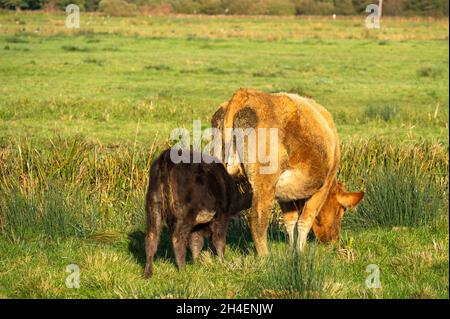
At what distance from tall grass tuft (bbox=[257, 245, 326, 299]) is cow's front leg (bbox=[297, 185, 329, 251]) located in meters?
0.97

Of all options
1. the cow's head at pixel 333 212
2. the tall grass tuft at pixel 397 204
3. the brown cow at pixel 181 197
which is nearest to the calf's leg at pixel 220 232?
the brown cow at pixel 181 197

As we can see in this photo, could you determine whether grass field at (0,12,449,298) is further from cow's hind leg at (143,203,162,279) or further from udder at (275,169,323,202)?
udder at (275,169,323,202)

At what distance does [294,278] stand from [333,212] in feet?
5.76

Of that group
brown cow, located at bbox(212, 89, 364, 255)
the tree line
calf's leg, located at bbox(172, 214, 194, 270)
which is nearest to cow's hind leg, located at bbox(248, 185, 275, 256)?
brown cow, located at bbox(212, 89, 364, 255)

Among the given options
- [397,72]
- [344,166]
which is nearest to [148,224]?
[344,166]

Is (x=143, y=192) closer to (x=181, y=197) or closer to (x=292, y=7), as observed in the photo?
(x=181, y=197)

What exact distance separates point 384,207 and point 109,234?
303 cm

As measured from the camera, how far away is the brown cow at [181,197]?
6363 millimetres

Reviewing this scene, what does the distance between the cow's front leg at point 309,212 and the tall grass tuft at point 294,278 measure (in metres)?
0.97

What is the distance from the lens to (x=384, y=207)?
28.9 feet

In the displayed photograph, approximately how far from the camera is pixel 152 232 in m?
6.41

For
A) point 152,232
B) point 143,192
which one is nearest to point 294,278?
point 152,232

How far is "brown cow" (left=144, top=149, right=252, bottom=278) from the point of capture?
6.36m
